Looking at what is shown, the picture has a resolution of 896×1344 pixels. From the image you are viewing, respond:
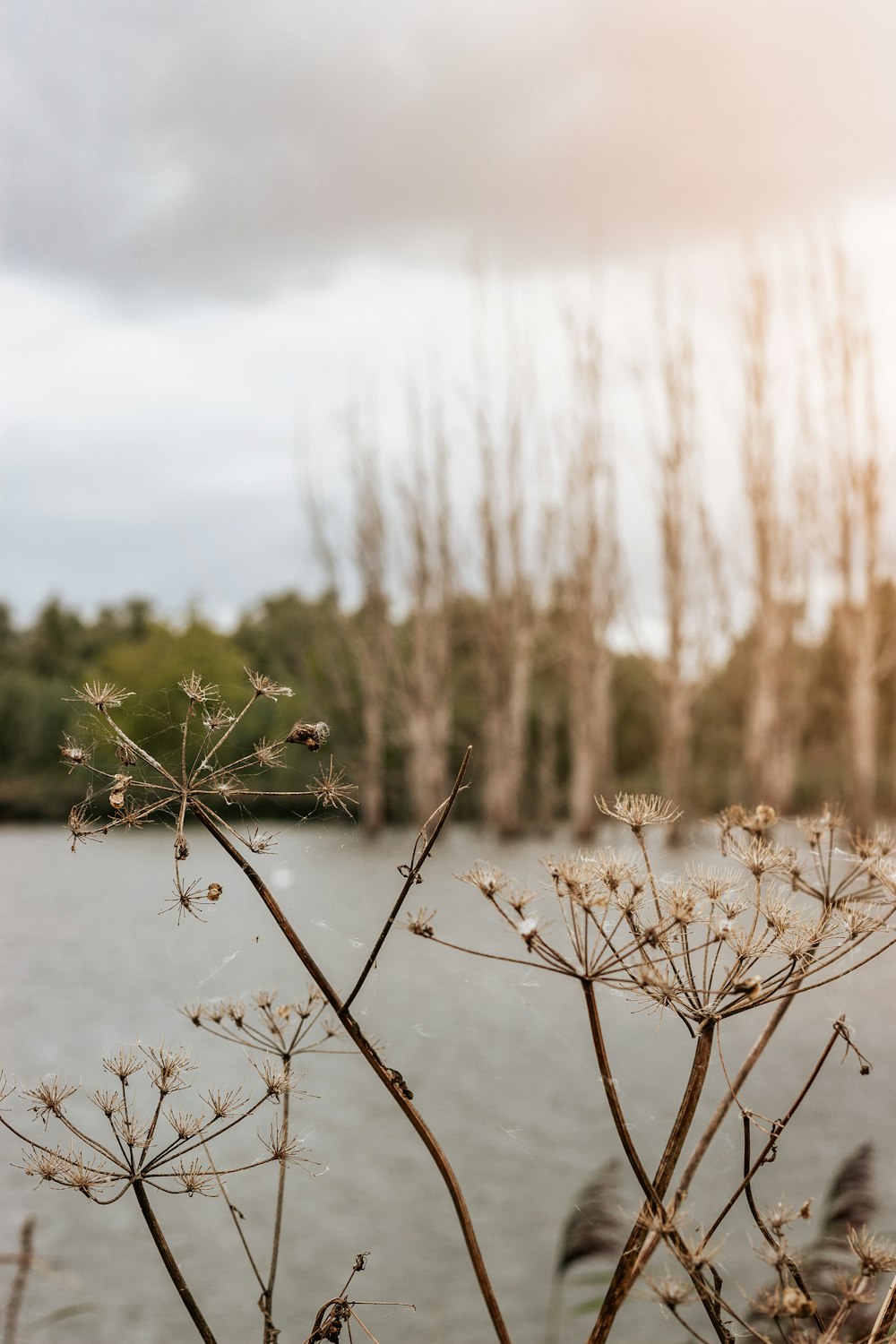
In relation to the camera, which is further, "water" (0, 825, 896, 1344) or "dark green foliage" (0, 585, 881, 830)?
"dark green foliage" (0, 585, 881, 830)

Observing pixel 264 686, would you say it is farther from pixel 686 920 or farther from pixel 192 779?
pixel 686 920

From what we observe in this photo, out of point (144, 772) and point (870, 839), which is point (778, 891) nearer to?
point (870, 839)

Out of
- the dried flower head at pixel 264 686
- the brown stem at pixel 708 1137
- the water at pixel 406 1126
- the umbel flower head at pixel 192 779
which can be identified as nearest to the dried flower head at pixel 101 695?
the umbel flower head at pixel 192 779

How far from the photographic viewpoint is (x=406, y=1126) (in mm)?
10312

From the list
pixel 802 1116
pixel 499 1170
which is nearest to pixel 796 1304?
pixel 499 1170

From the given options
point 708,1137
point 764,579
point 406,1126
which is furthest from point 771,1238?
point 764,579

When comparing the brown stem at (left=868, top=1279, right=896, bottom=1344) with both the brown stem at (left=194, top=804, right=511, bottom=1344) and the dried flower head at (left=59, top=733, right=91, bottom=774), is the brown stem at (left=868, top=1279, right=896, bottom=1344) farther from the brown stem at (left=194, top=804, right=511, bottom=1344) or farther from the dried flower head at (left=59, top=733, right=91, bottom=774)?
the dried flower head at (left=59, top=733, right=91, bottom=774)

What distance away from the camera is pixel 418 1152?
377 inches

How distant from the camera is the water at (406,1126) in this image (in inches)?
286

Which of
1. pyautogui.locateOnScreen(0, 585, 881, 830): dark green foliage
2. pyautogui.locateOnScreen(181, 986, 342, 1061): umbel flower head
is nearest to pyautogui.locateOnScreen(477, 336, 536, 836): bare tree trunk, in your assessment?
pyautogui.locateOnScreen(0, 585, 881, 830): dark green foliage

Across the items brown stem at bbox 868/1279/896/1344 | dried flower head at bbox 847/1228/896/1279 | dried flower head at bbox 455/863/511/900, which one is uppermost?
dried flower head at bbox 455/863/511/900

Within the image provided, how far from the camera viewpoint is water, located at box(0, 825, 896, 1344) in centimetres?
725

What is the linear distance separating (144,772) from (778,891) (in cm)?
57

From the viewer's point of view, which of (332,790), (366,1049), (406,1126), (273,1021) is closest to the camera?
(366,1049)
